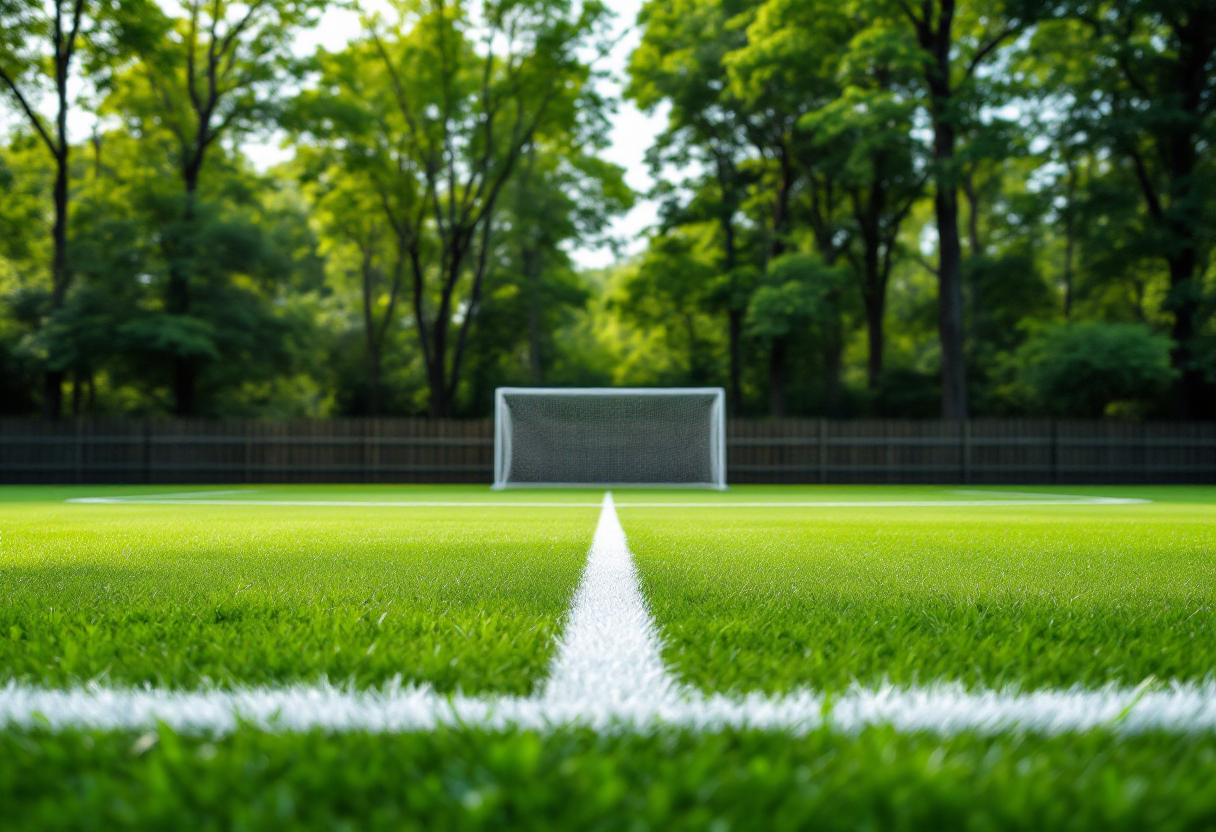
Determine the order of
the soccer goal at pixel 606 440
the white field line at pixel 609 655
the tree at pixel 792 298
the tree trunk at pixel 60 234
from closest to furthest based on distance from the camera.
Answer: the white field line at pixel 609 655, the soccer goal at pixel 606 440, the tree trunk at pixel 60 234, the tree at pixel 792 298

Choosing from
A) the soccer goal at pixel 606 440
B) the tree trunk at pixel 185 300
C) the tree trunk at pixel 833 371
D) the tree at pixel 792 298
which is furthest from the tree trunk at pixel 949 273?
the tree trunk at pixel 185 300

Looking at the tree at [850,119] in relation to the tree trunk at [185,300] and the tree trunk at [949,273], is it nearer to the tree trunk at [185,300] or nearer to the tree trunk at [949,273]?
the tree trunk at [949,273]

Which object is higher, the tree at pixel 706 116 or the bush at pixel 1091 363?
the tree at pixel 706 116

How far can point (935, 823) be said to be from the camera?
89 cm

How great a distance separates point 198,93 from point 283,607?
26.4m

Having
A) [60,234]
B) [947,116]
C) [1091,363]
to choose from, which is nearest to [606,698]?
[947,116]

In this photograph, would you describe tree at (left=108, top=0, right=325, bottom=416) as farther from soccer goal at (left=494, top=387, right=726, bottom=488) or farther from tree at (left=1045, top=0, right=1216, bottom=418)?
tree at (left=1045, top=0, right=1216, bottom=418)

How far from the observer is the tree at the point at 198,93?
75.3 feet

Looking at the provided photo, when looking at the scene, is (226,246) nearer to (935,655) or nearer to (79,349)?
(79,349)

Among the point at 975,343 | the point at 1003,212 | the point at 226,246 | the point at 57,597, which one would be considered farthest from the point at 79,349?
the point at 1003,212

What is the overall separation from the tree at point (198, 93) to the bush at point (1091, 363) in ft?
72.9

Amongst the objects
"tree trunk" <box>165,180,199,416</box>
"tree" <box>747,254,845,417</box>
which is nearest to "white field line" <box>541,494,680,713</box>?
"tree" <box>747,254,845,417</box>

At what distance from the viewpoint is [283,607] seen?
226cm

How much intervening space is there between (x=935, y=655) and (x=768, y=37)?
23285mm
